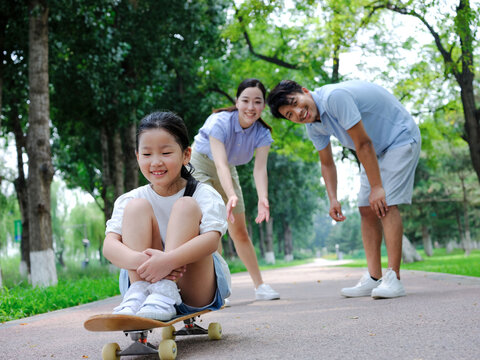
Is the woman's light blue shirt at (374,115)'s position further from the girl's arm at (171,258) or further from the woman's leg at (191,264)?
the girl's arm at (171,258)

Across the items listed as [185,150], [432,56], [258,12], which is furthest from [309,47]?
[185,150]

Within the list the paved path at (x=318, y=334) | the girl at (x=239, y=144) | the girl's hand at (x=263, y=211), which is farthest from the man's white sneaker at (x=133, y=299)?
the girl at (x=239, y=144)

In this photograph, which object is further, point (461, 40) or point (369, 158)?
point (461, 40)

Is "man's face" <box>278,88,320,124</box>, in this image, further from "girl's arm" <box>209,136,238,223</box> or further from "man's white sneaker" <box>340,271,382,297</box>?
"man's white sneaker" <box>340,271,382,297</box>

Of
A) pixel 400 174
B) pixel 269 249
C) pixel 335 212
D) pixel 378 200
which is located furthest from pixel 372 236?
pixel 269 249

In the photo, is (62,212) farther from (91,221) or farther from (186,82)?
(186,82)

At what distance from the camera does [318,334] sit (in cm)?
284

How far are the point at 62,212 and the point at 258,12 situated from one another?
22.6m

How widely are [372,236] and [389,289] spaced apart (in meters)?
0.73

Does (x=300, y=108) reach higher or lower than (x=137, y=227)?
higher

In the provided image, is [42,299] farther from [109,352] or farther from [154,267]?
[154,267]

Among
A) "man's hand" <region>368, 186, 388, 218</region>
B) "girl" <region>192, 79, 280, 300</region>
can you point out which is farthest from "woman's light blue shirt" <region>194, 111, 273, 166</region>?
"man's hand" <region>368, 186, 388, 218</region>

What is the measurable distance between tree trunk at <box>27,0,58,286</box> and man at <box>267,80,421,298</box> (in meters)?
5.69

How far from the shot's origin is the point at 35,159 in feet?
29.0
